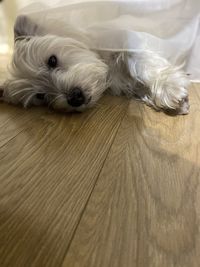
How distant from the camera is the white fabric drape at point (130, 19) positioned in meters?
1.76

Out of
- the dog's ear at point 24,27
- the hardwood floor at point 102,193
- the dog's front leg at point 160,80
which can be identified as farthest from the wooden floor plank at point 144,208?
the dog's ear at point 24,27

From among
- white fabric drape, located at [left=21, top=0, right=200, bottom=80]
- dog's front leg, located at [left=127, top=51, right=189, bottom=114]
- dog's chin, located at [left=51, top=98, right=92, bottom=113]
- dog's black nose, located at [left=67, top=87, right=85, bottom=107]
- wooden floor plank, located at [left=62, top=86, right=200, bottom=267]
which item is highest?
white fabric drape, located at [left=21, top=0, right=200, bottom=80]

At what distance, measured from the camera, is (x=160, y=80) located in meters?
1.67

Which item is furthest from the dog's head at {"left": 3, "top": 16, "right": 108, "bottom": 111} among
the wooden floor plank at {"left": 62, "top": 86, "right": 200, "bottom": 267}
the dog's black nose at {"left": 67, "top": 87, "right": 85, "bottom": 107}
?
the wooden floor plank at {"left": 62, "top": 86, "right": 200, "bottom": 267}

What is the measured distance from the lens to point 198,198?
87cm

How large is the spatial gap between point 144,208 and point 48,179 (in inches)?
11.1

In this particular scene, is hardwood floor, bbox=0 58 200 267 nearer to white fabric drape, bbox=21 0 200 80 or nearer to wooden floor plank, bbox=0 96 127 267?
wooden floor plank, bbox=0 96 127 267

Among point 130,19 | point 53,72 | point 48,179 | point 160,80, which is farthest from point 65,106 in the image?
point 48,179

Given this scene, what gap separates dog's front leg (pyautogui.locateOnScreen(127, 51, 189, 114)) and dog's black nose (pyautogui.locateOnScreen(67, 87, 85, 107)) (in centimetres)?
30

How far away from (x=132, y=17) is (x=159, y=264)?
135 cm

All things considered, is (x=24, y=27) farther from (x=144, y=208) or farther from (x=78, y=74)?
(x=144, y=208)

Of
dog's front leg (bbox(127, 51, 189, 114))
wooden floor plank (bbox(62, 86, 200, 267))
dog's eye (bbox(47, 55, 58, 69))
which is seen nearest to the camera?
wooden floor plank (bbox(62, 86, 200, 267))

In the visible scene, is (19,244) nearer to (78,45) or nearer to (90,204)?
(90,204)

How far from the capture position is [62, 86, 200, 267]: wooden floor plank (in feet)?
2.29
